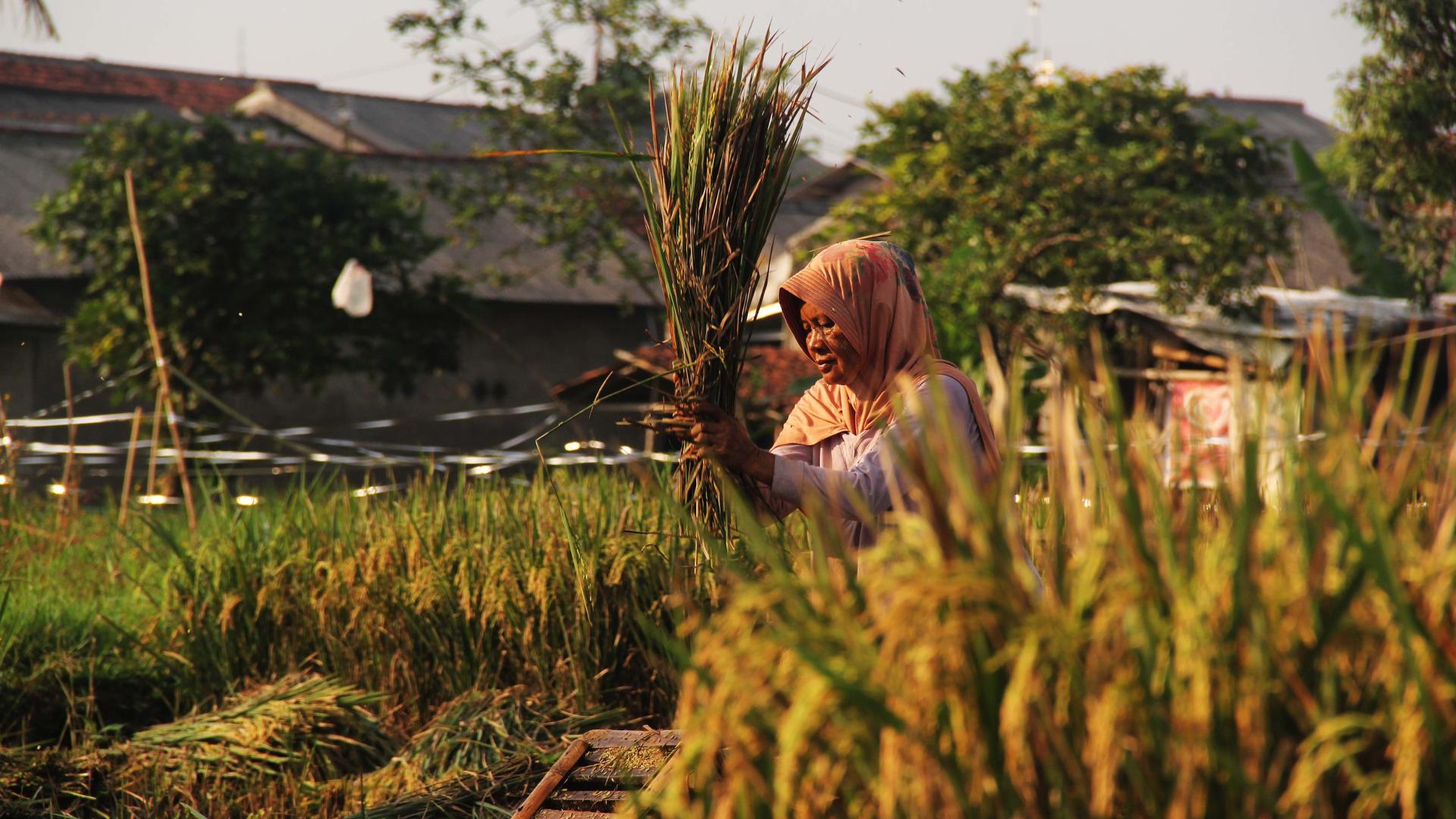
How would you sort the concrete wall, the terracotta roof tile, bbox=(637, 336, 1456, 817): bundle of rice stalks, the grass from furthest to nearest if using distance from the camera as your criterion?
the terracotta roof tile → the concrete wall → the grass → bbox=(637, 336, 1456, 817): bundle of rice stalks

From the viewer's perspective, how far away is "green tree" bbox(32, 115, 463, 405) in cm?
1181

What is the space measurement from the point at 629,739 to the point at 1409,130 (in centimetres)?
936

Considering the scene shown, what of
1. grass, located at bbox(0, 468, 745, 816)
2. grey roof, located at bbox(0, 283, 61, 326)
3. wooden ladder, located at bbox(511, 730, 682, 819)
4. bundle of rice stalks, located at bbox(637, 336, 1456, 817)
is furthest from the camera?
grey roof, located at bbox(0, 283, 61, 326)

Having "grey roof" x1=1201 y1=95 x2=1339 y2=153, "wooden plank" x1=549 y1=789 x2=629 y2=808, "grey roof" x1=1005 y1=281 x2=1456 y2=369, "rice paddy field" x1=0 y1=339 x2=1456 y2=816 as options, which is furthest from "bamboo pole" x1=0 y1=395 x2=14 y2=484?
"grey roof" x1=1201 y1=95 x2=1339 y2=153

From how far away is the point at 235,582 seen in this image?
4.59 m

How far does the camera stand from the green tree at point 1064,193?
1130 cm

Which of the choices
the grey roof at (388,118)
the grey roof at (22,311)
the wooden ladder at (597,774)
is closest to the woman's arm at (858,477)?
the wooden ladder at (597,774)

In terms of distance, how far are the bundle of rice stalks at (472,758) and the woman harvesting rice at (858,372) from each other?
3.69 ft

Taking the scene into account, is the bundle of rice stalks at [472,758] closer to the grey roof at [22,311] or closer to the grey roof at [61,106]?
the grey roof at [22,311]

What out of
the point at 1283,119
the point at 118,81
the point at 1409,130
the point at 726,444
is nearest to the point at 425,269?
the point at 1409,130

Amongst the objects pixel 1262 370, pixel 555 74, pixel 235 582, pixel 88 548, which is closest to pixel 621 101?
pixel 555 74

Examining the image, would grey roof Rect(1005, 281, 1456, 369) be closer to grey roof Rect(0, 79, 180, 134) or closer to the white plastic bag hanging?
the white plastic bag hanging

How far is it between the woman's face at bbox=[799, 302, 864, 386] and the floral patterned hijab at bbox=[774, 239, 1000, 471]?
0.02m

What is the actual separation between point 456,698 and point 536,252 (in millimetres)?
14134
